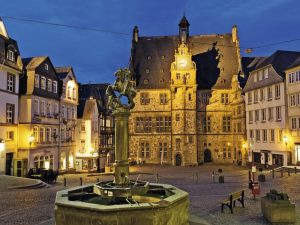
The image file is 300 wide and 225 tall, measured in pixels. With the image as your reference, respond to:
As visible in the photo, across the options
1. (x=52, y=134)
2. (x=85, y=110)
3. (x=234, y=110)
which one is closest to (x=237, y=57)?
(x=234, y=110)


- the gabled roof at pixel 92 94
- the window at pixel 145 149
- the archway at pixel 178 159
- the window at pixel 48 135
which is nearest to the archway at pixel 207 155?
the archway at pixel 178 159

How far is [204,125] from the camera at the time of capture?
187 feet

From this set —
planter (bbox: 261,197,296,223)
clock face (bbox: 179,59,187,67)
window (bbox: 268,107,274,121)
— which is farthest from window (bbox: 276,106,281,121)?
planter (bbox: 261,197,296,223)

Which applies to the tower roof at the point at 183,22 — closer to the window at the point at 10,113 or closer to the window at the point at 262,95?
the window at the point at 262,95

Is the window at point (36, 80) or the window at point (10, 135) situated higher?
the window at point (36, 80)

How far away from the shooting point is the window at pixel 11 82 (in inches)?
1334

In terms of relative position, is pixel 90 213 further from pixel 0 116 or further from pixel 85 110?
pixel 85 110

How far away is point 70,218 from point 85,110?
4105 cm

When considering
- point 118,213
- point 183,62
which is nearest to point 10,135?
point 118,213

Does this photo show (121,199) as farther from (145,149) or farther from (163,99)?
(163,99)

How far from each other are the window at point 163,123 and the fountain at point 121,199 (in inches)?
1681

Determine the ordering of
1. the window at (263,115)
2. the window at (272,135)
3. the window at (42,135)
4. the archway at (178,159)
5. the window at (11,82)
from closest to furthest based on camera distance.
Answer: the window at (11,82) < the window at (42,135) < the window at (272,135) < the window at (263,115) < the archway at (178,159)

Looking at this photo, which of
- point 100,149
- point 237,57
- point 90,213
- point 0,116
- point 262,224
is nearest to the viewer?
point 90,213

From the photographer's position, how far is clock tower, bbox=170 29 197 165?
55062mm
